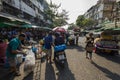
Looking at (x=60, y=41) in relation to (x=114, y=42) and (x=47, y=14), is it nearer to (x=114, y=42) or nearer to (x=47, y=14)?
(x=114, y=42)

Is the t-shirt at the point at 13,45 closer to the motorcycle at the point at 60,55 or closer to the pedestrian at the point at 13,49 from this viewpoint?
the pedestrian at the point at 13,49

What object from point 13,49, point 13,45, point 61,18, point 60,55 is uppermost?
point 61,18

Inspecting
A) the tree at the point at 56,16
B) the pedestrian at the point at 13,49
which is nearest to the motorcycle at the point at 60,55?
the pedestrian at the point at 13,49

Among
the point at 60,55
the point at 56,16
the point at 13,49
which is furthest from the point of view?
the point at 56,16

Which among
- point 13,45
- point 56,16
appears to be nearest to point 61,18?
point 56,16

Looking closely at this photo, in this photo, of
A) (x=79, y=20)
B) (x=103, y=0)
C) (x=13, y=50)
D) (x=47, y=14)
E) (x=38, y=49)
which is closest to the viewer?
(x=13, y=50)

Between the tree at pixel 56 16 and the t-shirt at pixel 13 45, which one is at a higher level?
the tree at pixel 56 16

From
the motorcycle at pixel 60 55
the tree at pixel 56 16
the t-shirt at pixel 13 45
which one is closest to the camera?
the t-shirt at pixel 13 45

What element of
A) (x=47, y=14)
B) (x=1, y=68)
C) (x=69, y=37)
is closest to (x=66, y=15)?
(x=47, y=14)

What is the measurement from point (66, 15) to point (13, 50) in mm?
56948

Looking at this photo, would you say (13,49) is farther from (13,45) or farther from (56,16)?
(56,16)

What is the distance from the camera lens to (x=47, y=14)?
54.6 metres

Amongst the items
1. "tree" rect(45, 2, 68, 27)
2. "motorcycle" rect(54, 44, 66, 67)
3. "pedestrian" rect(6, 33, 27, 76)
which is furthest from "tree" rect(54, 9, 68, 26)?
"pedestrian" rect(6, 33, 27, 76)

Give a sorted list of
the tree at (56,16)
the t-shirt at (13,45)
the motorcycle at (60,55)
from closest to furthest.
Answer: the t-shirt at (13,45)
the motorcycle at (60,55)
the tree at (56,16)
